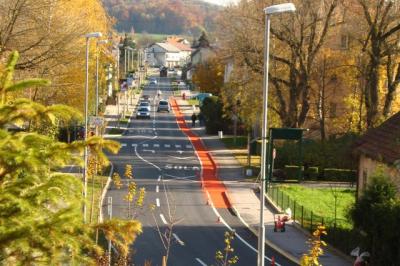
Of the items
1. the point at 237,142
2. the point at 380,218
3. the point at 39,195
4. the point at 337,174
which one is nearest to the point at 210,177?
the point at 337,174

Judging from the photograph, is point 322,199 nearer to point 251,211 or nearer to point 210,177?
point 251,211

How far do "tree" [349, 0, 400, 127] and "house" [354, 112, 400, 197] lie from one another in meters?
A: 14.9

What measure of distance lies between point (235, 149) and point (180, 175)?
1395 cm

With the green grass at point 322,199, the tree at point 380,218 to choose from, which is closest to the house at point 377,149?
the green grass at point 322,199

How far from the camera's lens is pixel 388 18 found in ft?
141

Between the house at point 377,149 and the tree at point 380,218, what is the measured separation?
2556 millimetres

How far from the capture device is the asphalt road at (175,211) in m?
26.0

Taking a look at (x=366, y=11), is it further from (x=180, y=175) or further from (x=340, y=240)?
(x=340, y=240)

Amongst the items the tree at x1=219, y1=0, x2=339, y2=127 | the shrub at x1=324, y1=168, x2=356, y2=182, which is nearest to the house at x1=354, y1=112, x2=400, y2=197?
the shrub at x1=324, y1=168, x2=356, y2=182

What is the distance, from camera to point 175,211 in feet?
102

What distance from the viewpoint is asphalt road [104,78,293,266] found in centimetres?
2597

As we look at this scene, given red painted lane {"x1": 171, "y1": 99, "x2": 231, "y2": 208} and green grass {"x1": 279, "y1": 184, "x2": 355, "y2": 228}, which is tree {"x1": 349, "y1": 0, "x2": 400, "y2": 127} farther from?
red painted lane {"x1": 171, "y1": 99, "x2": 231, "y2": 208}

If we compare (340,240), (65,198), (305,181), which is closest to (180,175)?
(305,181)

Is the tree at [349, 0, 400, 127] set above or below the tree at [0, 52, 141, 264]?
above
